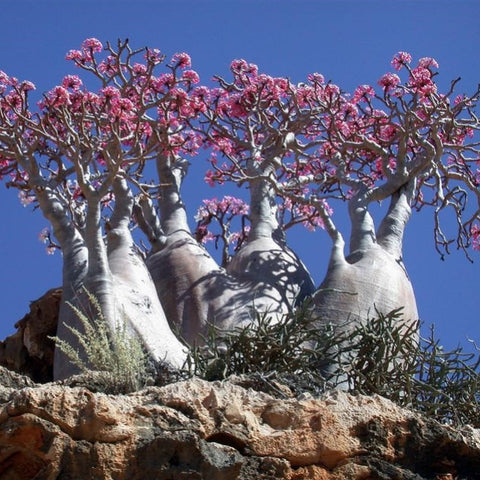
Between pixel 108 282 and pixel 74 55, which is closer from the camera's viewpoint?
pixel 108 282

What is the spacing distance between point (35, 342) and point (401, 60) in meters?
4.33

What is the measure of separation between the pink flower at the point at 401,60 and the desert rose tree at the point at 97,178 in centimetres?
207

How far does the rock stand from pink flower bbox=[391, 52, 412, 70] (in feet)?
12.8

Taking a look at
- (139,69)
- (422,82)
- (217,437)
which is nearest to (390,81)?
(422,82)

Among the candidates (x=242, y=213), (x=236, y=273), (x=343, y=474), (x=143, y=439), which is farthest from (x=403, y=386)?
(x=242, y=213)

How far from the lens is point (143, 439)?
4.49 metres

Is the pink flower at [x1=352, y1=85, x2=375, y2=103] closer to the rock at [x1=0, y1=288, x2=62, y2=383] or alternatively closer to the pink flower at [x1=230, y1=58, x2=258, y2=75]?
the pink flower at [x1=230, y1=58, x2=258, y2=75]

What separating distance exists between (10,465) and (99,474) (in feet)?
1.16

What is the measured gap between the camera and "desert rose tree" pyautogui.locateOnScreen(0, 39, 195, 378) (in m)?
7.60

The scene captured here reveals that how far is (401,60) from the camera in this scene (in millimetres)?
10656

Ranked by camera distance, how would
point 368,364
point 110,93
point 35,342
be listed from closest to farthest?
A: point 368,364 < point 35,342 < point 110,93

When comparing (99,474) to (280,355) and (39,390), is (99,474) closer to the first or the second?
(39,390)

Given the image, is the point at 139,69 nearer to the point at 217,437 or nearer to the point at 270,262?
the point at 270,262

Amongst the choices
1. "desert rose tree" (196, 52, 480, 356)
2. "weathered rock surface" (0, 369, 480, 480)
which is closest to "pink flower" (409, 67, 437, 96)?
"desert rose tree" (196, 52, 480, 356)
